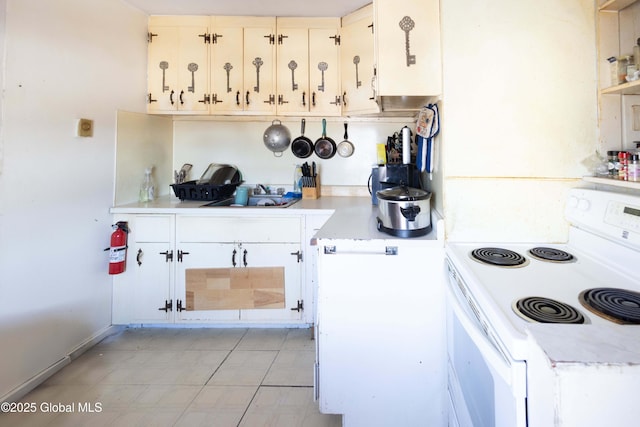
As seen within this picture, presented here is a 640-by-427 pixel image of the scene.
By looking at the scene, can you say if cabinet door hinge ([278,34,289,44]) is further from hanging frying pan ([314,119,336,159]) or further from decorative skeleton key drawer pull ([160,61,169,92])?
decorative skeleton key drawer pull ([160,61,169,92])

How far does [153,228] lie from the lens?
2.12 metres

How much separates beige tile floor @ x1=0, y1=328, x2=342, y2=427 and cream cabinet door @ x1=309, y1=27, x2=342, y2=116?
5.84 feet

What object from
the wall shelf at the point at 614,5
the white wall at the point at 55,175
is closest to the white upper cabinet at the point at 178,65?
the white wall at the point at 55,175

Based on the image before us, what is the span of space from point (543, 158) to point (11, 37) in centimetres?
250

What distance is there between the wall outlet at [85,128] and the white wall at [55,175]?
0.03 metres

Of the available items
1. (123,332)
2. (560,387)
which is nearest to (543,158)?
(560,387)

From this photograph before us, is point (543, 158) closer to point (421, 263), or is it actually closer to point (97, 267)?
point (421, 263)

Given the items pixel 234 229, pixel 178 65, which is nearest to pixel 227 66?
pixel 178 65

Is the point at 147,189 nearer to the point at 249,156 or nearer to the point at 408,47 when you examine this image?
the point at 249,156

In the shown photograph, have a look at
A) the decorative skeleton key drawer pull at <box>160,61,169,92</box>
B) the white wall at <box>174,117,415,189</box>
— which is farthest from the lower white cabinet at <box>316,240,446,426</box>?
the decorative skeleton key drawer pull at <box>160,61,169,92</box>

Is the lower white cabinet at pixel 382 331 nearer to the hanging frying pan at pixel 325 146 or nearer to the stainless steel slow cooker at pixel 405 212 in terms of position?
the stainless steel slow cooker at pixel 405 212

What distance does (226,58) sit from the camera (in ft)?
7.94

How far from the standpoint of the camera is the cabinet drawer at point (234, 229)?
2109 mm

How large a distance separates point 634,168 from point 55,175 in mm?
2591
